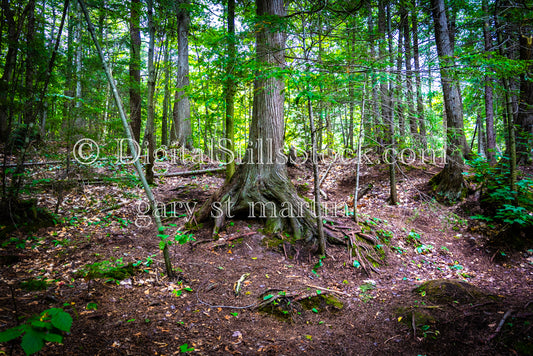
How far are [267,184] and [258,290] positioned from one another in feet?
8.10

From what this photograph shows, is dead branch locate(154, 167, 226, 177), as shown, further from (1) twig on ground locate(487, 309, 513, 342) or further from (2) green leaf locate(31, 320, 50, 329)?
(1) twig on ground locate(487, 309, 513, 342)

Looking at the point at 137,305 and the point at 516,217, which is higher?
the point at 516,217

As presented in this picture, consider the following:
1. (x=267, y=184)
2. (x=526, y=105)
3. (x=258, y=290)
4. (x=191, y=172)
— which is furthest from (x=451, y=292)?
(x=191, y=172)

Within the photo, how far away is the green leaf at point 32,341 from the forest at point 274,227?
12 millimetres

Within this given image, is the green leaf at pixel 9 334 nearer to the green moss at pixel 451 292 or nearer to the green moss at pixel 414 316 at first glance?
the green moss at pixel 414 316

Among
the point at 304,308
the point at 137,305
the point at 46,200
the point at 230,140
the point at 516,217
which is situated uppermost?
the point at 230,140

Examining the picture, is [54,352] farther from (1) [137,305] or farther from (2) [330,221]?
(2) [330,221]

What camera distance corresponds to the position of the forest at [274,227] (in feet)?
9.98

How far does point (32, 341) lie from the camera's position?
1.31m

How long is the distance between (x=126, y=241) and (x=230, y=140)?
3.78 meters

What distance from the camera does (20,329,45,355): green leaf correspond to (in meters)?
1.28

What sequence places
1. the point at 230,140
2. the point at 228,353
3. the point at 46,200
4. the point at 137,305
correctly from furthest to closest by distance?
the point at 230,140
the point at 46,200
the point at 137,305
the point at 228,353

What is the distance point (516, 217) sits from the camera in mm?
5469

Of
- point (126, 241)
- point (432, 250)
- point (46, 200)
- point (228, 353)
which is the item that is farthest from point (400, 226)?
point (46, 200)
